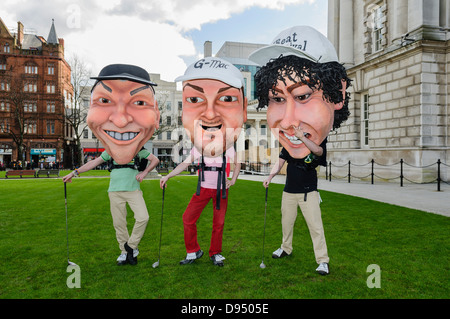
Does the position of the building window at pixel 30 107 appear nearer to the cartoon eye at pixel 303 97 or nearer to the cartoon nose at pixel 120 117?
the cartoon nose at pixel 120 117

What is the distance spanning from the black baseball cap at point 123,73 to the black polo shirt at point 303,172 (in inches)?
75.9

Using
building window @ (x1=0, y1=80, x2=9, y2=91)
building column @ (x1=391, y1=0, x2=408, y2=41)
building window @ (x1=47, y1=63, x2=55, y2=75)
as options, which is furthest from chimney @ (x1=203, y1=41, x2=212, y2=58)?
building window @ (x1=0, y1=80, x2=9, y2=91)

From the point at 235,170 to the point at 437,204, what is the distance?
7.85 meters

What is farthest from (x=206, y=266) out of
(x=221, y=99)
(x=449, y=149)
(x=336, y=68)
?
(x=449, y=149)

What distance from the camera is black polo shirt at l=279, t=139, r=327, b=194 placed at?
3686 mm

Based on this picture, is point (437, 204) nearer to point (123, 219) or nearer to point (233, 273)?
point (233, 273)

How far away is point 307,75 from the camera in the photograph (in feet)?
11.2

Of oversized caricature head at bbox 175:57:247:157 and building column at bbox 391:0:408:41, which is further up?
building column at bbox 391:0:408:41

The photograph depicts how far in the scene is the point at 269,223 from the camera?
6.71 m

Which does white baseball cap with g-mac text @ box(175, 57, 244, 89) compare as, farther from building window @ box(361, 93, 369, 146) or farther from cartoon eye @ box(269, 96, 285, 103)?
building window @ box(361, 93, 369, 146)

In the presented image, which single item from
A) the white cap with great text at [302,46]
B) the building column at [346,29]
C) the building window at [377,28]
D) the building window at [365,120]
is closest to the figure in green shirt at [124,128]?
the white cap with great text at [302,46]

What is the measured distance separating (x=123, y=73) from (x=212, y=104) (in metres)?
1.10

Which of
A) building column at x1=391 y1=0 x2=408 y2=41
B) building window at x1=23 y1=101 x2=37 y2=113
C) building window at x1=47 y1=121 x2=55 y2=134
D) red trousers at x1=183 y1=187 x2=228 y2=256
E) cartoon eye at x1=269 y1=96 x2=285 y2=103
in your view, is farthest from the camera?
building window at x1=47 y1=121 x2=55 y2=134

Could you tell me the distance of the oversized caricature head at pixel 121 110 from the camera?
3666 millimetres
